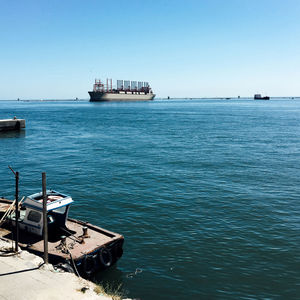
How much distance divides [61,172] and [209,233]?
20474 mm

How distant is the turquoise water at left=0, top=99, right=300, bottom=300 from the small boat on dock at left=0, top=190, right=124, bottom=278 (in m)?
1.24

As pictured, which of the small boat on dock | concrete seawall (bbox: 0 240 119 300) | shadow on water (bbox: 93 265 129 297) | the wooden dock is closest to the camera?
concrete seawall (bbox: 0 240 119 300)

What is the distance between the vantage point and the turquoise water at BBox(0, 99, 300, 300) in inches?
582

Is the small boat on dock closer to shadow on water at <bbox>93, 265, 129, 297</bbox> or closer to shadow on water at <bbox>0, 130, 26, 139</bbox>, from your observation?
shadow on water at <bbox>93, 265, 129, 297</bbox>

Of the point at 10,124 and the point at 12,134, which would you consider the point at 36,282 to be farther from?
the point at 10,124

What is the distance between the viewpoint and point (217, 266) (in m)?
15.8

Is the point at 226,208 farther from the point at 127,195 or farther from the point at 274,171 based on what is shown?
the point at 274,171

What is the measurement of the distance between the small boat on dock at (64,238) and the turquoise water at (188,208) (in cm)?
124

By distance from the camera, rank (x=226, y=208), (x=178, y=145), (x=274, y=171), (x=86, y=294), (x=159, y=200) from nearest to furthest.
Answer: (x=86, y=294) → (x=226, y=208) → (x=159, y=200) → (x=274, y=171) → (x=178, y=145)

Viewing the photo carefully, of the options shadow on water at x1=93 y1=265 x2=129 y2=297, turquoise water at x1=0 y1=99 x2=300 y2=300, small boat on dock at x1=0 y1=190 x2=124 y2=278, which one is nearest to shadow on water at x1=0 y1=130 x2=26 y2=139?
turquoise water at x1=0 y1=99 x2=300 y2=300

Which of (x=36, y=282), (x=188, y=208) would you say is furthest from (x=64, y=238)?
(x=188, y=208)

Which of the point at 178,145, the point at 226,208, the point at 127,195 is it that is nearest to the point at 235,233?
the point at 226,208

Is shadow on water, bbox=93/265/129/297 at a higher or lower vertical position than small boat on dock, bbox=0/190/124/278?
lower

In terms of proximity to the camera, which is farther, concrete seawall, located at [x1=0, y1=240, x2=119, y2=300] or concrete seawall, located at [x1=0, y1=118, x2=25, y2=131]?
concrete seawall, located at [x1=0, y1=118, x2=25, y2=131]
